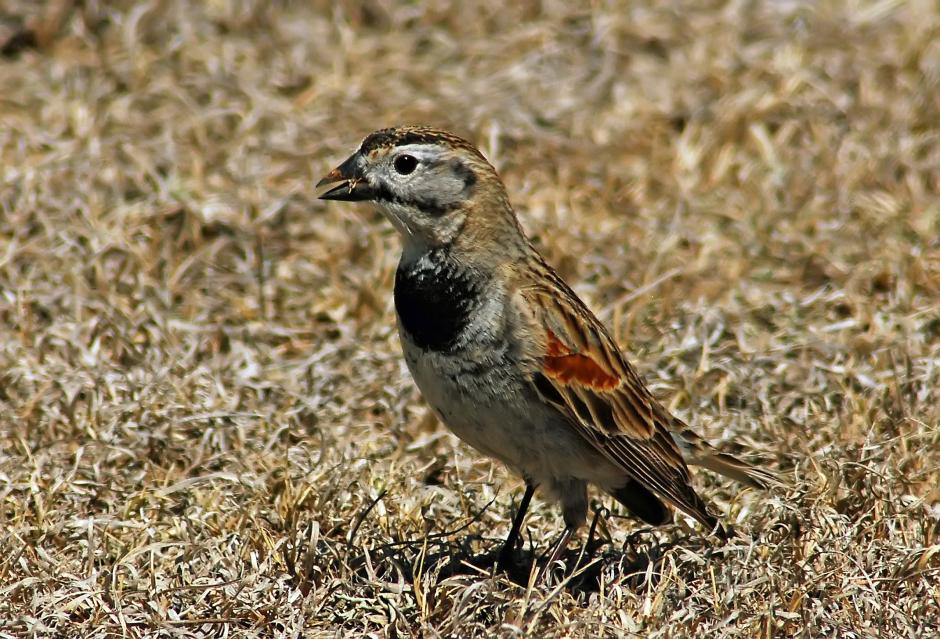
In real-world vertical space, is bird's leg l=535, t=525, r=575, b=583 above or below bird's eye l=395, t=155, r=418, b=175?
below

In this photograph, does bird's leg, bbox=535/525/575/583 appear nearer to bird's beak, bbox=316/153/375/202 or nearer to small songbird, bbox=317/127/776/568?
small songbird, bbox=317/127/776/568

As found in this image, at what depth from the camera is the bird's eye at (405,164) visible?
496 cm

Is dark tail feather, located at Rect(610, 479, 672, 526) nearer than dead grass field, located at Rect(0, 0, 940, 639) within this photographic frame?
No

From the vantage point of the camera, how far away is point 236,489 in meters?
5.41

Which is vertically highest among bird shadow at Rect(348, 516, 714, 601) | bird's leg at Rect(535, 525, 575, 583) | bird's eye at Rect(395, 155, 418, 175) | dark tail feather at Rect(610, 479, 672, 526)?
bird's eye at Rect(395, 155, 418, 175)

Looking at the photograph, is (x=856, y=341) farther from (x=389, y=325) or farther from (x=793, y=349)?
(x=389, y=325)

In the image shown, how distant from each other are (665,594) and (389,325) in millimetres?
2465

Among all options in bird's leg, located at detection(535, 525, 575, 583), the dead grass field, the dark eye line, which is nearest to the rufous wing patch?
bird's leg, located at detection(535, 525, 575, 583)

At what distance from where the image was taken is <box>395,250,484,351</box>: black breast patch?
15.8 ft

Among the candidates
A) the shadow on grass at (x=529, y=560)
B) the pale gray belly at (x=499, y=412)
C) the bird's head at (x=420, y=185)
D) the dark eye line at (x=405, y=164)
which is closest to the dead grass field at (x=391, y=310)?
the shadow on grass at (x=529, y=560)

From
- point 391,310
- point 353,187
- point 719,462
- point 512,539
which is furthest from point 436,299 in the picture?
point 391,310

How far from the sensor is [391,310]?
267 inches

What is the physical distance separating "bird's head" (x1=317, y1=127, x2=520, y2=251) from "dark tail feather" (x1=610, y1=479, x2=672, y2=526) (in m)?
1.10

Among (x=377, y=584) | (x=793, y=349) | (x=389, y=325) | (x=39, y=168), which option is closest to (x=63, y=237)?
(x=39, y=168)
